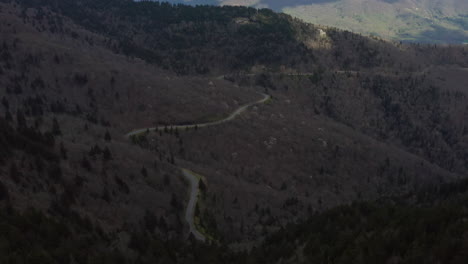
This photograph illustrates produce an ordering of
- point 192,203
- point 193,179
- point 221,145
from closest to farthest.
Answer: point 192,203 → point 193,179 → point 221,145

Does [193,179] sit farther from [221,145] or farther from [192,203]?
[221,145]

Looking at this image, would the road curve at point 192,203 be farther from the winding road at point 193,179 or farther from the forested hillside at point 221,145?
the forested hillside at point 221,145

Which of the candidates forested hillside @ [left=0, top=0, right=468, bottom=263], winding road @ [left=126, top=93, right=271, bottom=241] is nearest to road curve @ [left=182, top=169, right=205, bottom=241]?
winding road @ [left=126, top=93, right=271, bottom=241]

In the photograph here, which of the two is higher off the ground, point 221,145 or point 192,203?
point 192,203

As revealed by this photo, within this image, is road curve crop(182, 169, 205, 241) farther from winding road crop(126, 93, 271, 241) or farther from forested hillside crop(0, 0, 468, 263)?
forested hillside crop(0, 0, 468, 263)

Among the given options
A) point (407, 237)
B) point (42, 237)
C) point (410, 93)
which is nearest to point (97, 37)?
point (410, 93)

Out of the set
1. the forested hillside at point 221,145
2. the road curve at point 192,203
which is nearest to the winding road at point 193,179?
the road curve at point 192,203

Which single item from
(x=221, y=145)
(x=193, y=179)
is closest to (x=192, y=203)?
(x=193, y=179)
